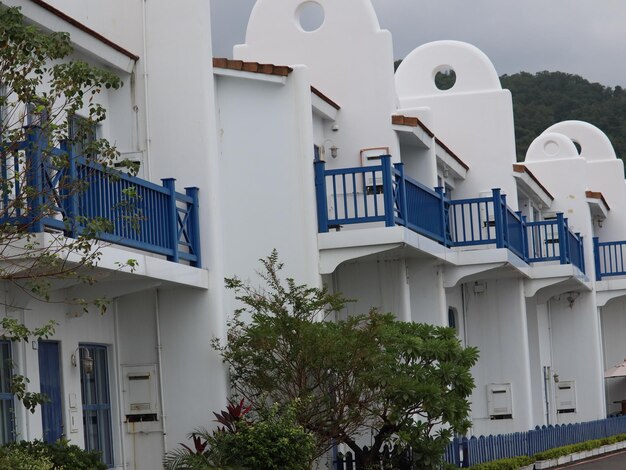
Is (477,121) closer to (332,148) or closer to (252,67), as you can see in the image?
(332,148)

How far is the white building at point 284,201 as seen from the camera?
1686 cm

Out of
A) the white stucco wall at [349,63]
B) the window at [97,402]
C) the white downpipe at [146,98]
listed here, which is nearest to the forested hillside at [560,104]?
the white stucco wall at [349,63]

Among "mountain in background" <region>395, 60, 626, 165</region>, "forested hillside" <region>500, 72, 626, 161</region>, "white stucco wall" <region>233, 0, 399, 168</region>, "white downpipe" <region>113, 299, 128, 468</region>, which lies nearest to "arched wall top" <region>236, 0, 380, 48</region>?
"white stucco wall" <region>233, 0, 399, 168</region>

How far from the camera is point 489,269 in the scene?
24.5 metres

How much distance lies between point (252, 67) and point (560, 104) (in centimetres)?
4262

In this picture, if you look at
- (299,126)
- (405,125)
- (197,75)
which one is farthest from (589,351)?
(197,75)

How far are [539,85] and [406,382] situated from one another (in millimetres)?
45776

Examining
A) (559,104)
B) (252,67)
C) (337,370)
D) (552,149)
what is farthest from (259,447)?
(559,104)

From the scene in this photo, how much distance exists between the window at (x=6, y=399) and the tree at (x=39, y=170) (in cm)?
170

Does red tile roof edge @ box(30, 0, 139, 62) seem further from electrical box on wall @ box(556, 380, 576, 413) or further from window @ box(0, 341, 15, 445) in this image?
electrical box on wall @ box(556, 380, 576, 413)

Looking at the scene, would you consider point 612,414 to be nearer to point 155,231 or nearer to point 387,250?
point 387,250

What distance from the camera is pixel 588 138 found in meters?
37.8

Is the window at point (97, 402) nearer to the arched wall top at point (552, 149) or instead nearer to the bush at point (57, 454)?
the bush at point (57, 454)

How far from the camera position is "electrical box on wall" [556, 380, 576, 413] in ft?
109
